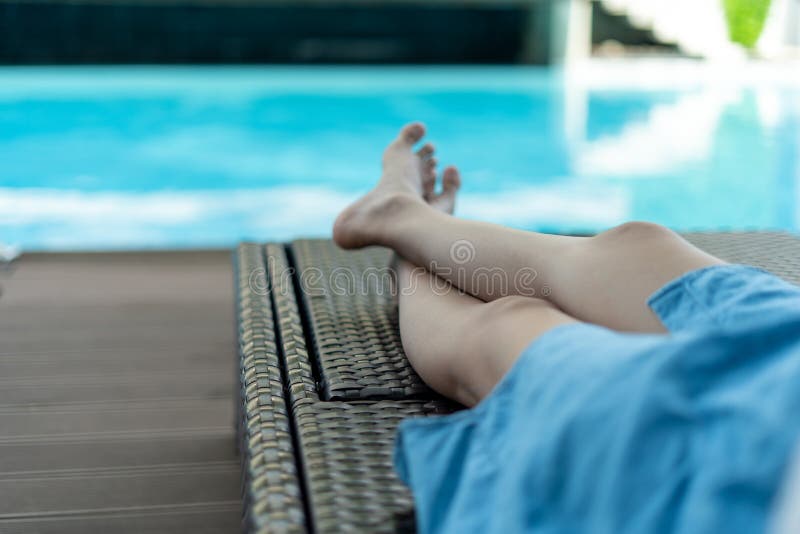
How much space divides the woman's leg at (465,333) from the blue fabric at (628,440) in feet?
0.33

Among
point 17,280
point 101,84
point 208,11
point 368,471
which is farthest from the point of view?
point 208,11

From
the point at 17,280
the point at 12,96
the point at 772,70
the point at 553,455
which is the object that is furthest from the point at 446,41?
the point at 553,455

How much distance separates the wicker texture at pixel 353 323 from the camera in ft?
3.03

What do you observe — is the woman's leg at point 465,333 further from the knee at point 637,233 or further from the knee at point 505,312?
the knee at point 637,233

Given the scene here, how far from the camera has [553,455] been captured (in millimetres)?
552

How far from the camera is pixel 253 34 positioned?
8.36m

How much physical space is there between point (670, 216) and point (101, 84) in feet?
16.3

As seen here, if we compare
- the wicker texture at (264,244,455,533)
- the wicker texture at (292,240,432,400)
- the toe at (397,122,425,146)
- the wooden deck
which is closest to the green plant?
the wooden deck

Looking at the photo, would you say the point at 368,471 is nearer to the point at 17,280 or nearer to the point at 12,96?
the point at 17,280

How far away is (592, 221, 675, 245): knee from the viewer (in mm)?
879

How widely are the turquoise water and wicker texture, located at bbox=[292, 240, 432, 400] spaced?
132 cm

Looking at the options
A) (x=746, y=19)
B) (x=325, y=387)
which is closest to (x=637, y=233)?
(x=325, y=387)

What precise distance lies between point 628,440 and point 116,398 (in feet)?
4.05

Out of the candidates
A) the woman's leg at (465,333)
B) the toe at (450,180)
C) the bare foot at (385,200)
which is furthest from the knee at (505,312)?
the toe at (450,180)
